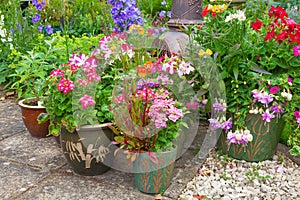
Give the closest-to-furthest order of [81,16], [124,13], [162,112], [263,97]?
[162,112], [263,97], [124,13], [81,16]

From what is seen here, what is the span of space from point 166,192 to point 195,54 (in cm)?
100

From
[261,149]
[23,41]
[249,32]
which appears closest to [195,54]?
[249,32]

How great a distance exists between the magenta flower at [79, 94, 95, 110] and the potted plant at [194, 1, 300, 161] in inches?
33.8

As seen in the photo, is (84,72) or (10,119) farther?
(10,119)

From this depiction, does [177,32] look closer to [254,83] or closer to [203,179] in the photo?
[254,83]

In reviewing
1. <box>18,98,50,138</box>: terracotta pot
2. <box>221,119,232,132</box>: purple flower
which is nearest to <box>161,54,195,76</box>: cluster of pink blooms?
<box>221,119,232,132</box>: purple flower

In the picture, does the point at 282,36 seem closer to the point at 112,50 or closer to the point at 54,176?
the point at 112,50

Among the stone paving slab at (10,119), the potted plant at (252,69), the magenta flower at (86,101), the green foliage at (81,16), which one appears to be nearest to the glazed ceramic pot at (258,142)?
the potted plant at (252,69)

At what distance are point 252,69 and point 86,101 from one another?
1.15 m

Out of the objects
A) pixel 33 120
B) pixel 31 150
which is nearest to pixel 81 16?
pixel 33 120

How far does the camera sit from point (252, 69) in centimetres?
255

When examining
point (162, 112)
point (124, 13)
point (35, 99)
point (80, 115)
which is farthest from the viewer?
point (35, 99)

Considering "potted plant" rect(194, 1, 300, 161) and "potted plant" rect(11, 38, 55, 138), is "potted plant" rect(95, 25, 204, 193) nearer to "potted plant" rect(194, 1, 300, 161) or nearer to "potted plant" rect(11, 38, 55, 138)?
"potted plant" rect(194, 1, 300, 161)

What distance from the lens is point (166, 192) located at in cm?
231
